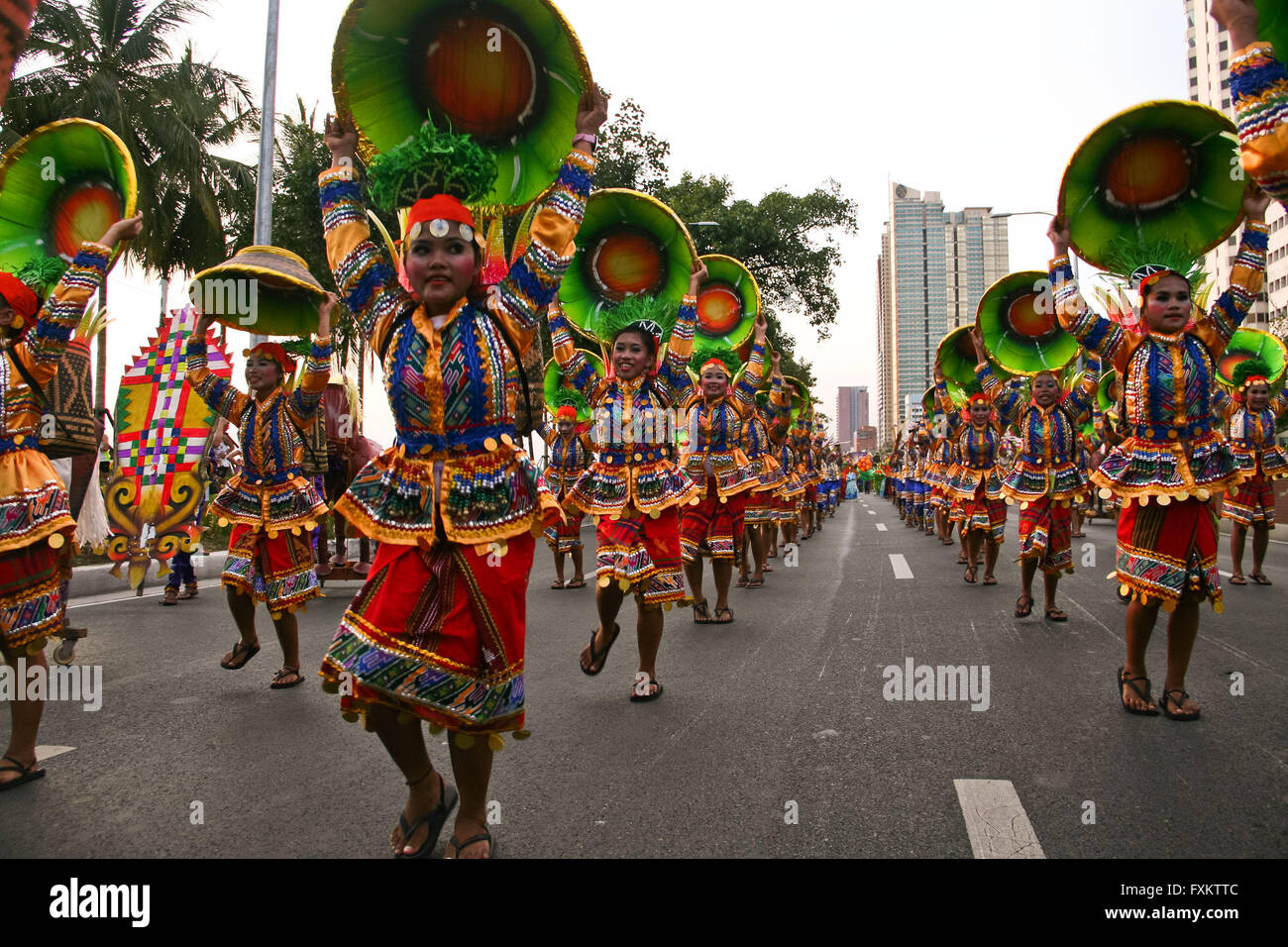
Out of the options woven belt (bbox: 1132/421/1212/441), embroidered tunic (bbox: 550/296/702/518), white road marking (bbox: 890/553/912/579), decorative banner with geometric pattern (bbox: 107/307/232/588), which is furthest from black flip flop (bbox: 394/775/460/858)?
white road marking (bbox: 890/553/912/579)

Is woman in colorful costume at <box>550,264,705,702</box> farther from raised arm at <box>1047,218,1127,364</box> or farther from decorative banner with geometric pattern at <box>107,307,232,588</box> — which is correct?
decorative banner with geometric pattern at <box>107,307,232,588</box>

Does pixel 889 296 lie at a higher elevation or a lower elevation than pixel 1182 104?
higher

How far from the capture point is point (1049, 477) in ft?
22.8

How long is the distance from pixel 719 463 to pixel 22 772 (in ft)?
17.9

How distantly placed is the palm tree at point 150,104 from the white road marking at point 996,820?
18.2 metres

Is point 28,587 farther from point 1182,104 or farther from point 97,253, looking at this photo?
point 1182,104

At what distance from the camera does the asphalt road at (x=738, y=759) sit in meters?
2.90

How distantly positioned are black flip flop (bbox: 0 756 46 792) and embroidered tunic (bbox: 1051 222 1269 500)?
5270 mm

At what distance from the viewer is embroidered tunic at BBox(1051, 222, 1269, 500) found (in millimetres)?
4211

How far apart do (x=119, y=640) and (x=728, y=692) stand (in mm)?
5105

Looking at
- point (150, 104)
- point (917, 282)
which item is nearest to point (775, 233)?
point (150, 104)

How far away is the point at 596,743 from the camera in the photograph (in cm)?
395

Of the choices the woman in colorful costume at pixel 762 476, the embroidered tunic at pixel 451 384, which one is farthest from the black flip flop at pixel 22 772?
the woman in colorful costume at pixel 762 476

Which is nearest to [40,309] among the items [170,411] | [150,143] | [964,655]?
[170,411]
